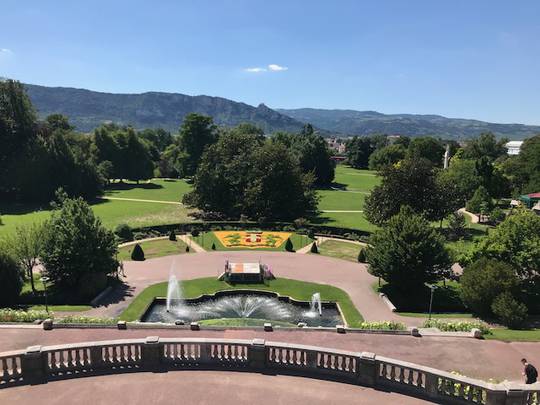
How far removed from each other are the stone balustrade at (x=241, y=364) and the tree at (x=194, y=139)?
104649mm

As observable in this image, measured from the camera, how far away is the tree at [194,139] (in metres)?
120

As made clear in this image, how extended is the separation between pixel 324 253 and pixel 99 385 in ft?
128

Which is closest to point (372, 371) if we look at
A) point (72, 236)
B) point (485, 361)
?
point (485, 361)

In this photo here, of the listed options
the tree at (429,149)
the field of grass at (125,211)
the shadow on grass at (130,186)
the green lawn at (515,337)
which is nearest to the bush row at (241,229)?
the field of grass at (125,211)

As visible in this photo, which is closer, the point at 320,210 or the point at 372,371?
the point at 372,371

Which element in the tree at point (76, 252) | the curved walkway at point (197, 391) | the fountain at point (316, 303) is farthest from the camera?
the tree at point (76, 252)

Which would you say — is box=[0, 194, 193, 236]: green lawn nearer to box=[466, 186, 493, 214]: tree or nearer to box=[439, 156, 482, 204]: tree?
box=[466, 186, 493, 214]: tree

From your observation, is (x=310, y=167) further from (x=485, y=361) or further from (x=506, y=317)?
(x=485, y=361)

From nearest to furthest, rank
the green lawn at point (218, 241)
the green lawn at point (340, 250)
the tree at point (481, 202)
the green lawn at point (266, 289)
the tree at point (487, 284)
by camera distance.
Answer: the tree at point (487, 284), the green lawn at point (266, 289), the green lawn at point (340, 250), the green lawn at point (218, 241), the tree at point (481, 202)

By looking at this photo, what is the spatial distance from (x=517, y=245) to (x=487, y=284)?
6.35 meters

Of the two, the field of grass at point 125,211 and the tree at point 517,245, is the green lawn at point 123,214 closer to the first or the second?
the field of grass at point 125,211

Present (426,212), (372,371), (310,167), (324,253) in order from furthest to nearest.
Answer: (310,167), (426,212), (324,253), (372,371)

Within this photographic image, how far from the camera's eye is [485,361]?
20.0 m

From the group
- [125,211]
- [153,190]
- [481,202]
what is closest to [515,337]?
[481,202]
